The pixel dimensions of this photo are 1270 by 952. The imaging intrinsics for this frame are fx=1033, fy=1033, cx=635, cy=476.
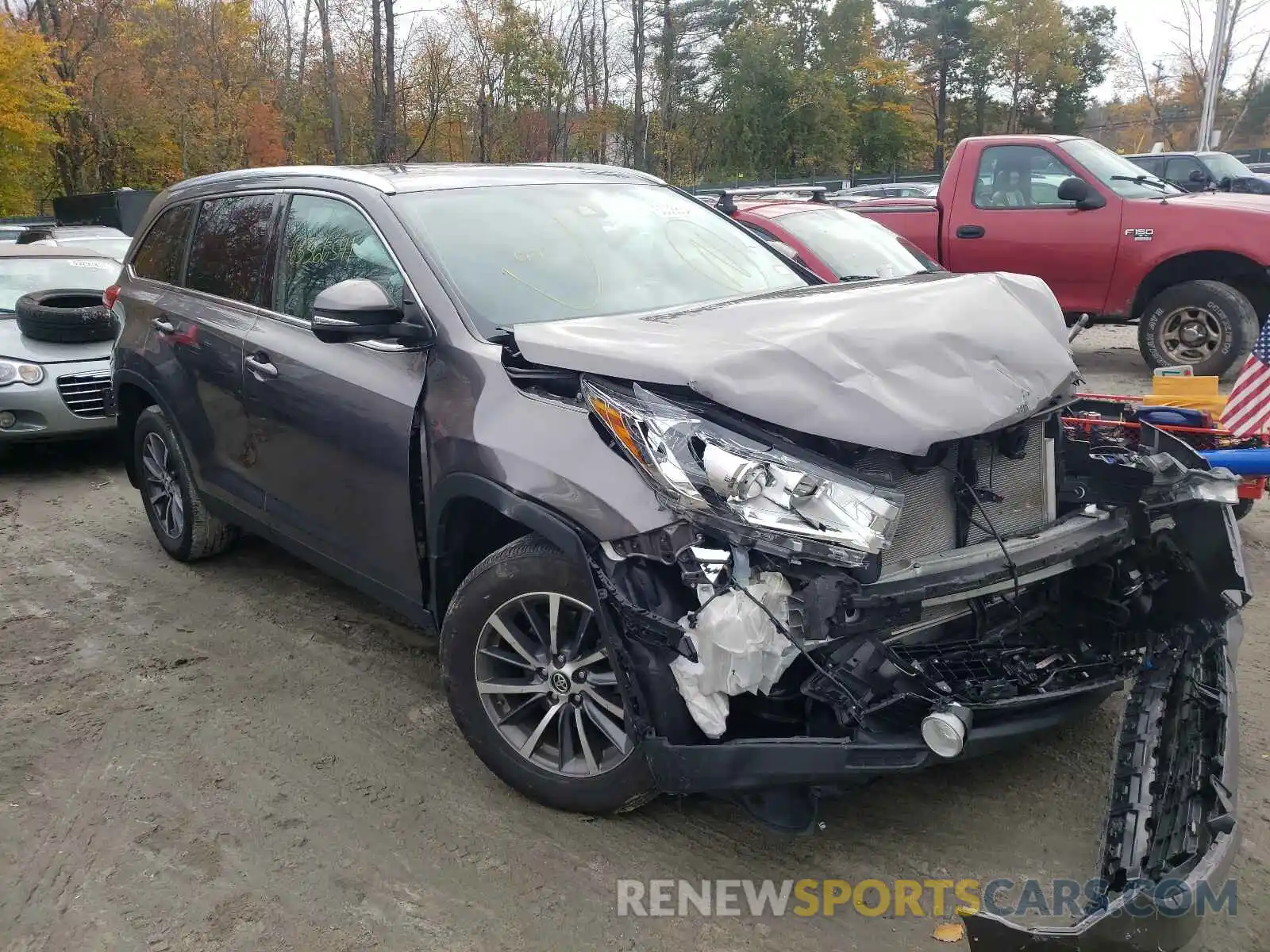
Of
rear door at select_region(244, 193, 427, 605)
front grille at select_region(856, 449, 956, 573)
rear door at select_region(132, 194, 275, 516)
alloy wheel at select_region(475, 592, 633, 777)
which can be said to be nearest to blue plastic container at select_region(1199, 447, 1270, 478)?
front grille at select_region(856, 449, 956, 573)

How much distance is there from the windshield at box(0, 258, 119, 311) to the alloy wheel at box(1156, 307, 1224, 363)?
8.74 metres

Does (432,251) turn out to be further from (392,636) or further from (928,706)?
(928,706)

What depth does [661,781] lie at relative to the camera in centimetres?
271

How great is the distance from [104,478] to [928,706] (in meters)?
6.64

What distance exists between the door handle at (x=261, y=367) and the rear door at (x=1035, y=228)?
6825 millimetres

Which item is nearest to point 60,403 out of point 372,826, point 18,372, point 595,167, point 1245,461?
point 18,372

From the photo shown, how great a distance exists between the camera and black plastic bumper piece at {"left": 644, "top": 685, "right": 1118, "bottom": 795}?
250 centimetres

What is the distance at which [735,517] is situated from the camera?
2508 millimetres

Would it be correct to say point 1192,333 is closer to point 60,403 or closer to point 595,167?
point 595,167

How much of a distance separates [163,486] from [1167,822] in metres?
4.87

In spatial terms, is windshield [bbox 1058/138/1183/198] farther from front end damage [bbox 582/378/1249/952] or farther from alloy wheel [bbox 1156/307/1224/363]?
front end damage [bbox 582/378/1249/952]

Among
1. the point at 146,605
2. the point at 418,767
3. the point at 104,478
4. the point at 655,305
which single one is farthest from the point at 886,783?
the point at 104,478

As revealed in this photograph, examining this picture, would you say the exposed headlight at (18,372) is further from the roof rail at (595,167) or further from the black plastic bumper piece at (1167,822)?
the black plastic bumper piece at (1167,822)

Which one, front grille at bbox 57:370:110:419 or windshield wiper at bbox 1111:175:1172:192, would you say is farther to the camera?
windshield wiper at bbox 1111:175:1172:192
